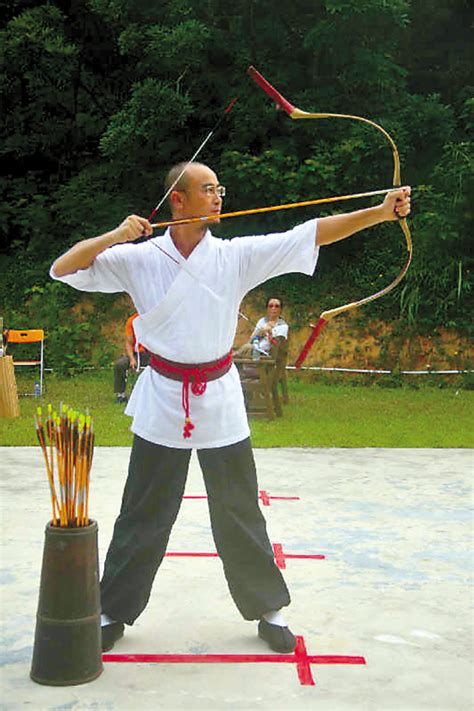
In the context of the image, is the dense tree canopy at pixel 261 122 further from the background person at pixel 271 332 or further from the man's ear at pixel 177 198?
the man's ear at pixel 177 198

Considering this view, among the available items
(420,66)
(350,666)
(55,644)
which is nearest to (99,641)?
(55,644)

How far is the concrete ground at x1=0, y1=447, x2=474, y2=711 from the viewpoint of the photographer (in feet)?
8.42

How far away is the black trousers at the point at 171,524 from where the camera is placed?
2852 mm

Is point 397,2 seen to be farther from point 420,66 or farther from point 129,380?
point 129,380

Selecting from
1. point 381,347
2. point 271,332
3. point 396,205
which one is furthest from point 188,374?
point 381,347

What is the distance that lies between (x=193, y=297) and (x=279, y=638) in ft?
3.38

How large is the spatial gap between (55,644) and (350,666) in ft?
2.72

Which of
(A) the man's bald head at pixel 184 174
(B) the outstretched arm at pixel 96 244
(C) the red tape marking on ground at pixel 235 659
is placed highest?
(A) the man's bald head at pixel 184 174

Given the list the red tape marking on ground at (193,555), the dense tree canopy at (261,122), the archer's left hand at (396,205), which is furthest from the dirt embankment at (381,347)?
the archer's left hand at (396,205)

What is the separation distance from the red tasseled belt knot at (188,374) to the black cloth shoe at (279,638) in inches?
24.8

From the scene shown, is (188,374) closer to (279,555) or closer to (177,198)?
(177,198)

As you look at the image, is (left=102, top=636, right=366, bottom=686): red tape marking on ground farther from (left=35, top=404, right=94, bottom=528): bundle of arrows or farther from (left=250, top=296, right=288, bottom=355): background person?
(left=250, top=296, right=288, bottom=355): background person

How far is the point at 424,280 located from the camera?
1249 centimetres

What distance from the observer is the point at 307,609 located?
331 centimetres
